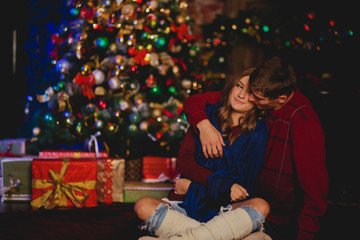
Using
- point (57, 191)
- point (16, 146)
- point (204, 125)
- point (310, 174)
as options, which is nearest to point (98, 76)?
point (57, 191)

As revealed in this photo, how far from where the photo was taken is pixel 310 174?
1.42m


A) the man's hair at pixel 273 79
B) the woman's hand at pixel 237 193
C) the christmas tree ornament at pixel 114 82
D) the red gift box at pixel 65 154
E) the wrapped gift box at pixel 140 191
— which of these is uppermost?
the christmas tree ornament at pixel 114 82

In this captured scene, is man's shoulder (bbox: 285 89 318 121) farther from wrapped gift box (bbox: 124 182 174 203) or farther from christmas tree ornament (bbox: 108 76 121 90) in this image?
christmas tree ornament (bbox: 108 76 121 90)

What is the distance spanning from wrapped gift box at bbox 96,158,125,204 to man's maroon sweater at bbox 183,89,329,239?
2.83 feet

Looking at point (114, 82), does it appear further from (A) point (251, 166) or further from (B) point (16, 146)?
(A) point (251, 166)

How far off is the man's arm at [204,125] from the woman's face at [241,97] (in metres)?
0.14

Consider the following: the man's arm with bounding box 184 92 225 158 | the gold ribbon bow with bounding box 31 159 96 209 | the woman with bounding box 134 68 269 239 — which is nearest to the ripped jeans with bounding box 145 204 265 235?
the woman with bounding box 134 68 269 239

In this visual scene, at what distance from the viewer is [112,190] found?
2.33m

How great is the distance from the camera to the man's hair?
55.0 inches

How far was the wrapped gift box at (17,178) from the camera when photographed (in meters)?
2.31

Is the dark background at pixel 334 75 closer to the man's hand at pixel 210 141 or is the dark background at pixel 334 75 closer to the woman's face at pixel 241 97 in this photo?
the woman's face at pixel 241 97

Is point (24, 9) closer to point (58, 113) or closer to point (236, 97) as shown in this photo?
point (58, 113)

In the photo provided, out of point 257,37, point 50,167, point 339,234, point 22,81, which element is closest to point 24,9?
point 22,81

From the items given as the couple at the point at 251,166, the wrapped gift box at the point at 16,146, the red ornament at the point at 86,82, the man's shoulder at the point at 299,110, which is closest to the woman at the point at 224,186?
the couple at the point at 251,166
